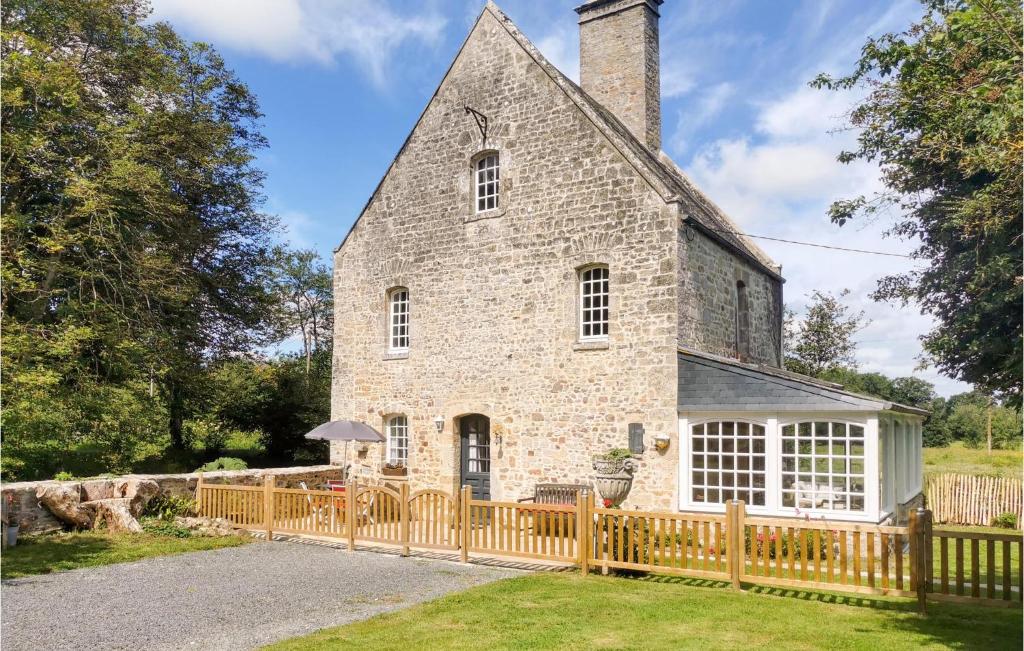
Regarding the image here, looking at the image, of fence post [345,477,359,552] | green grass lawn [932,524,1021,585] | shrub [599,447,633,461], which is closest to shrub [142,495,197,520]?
fence post [345,477,359,552]

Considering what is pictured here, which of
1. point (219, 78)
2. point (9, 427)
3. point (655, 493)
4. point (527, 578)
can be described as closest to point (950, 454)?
point (655, 493)

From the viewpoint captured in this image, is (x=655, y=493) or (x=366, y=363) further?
(x=366, y=363)

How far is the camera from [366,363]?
18.7m

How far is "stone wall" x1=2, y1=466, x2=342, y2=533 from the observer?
12656mm

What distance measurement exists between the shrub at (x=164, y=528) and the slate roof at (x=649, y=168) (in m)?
8.21

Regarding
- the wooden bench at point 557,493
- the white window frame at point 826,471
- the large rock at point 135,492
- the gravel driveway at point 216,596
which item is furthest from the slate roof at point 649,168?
the gravel driveway at point 216,596

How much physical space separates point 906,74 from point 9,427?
17136 mm

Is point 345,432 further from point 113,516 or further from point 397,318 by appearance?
point 113,516

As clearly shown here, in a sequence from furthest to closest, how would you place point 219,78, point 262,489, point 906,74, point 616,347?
point 219,78
point 616,347
point 262,489
point 906,74

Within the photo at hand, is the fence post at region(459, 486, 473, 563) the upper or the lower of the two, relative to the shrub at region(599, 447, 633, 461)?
lower

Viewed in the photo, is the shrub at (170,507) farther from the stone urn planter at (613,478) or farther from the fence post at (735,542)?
the fence post at (735,542)

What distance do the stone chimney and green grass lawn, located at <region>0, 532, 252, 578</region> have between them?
47.0 ft

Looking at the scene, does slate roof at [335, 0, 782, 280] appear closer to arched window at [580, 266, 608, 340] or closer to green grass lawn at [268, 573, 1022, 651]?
arched window at [580, 266, 608, 340]

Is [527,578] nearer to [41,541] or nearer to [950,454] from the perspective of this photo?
[41,541]
